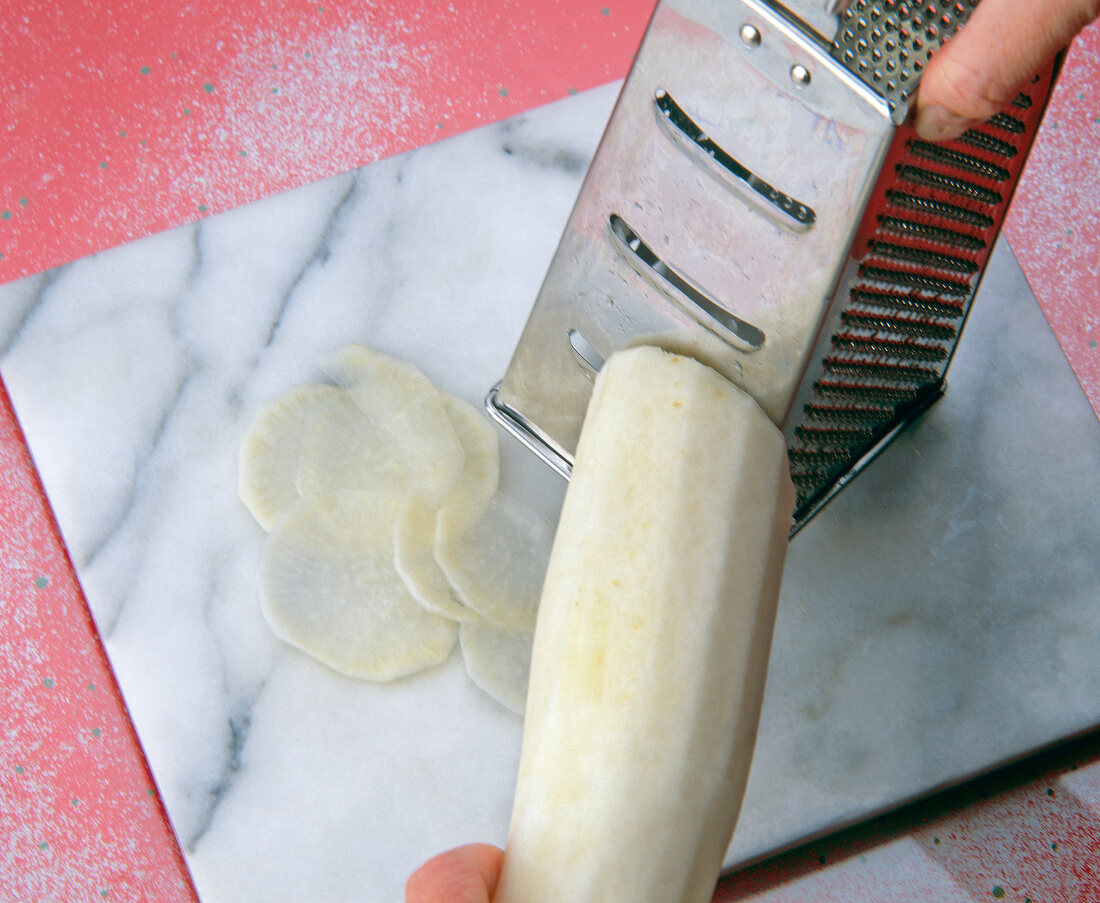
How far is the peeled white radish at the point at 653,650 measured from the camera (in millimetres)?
720

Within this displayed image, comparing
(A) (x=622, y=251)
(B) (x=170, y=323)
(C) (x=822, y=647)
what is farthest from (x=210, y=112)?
(C) (x=822, y=647)

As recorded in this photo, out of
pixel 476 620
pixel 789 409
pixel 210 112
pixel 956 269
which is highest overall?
pixel 956 269

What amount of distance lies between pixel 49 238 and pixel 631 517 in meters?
1.26

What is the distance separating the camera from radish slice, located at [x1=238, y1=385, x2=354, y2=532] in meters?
1.11

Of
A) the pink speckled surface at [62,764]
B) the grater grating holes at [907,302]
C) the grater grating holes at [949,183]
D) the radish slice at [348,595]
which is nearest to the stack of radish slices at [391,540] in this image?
the radish slice at [348,595]

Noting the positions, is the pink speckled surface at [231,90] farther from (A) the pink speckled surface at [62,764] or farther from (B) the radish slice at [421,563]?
(B) the radish slice at [421,563]

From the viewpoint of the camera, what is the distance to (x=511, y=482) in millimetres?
1147

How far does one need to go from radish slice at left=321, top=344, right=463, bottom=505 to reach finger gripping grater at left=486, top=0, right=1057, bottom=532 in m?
0.17

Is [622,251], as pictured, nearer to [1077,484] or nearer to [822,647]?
[822,647]

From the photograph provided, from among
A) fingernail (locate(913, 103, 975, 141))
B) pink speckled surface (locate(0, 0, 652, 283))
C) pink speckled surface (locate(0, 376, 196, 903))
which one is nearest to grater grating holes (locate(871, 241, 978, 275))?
fingernail (locate(913, 103, 975, 141))

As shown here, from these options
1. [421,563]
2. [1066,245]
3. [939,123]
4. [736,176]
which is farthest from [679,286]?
[1066,245]

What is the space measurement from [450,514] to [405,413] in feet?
0.49

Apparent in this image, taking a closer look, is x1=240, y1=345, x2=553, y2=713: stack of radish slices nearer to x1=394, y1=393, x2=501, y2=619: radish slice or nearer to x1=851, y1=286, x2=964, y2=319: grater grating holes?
x1=394, y1=393, x2=501, y2=619: radish slice

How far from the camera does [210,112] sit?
1524 millimetres
